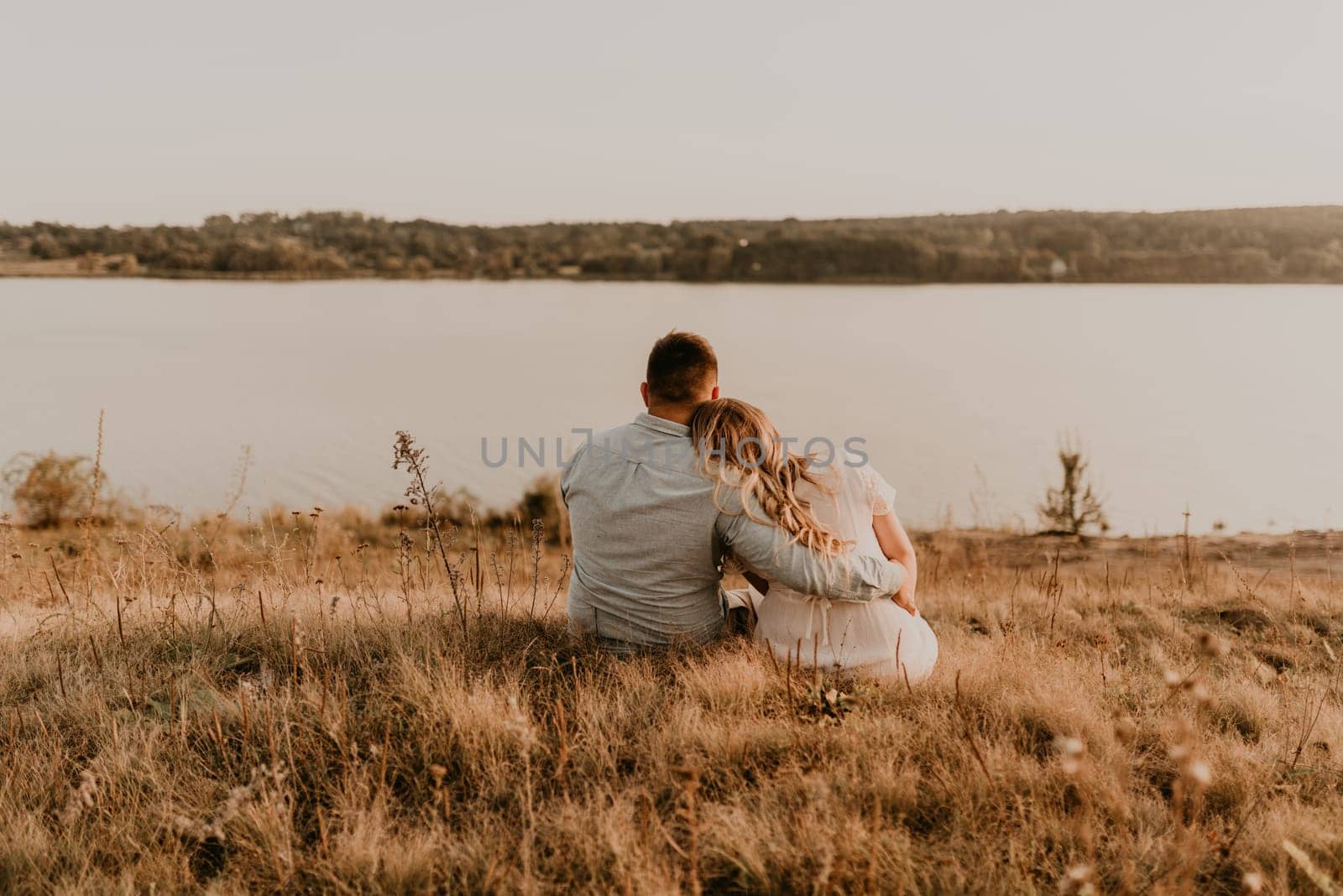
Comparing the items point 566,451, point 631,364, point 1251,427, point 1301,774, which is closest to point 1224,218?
point 1251,427

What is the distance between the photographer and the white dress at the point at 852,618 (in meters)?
3.47

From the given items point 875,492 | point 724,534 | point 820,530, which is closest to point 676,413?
point 724,534

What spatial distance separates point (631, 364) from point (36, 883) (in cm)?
4033

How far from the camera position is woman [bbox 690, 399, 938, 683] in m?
3.34

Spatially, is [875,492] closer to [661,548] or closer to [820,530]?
[820,530]

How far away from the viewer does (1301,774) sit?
300 cm

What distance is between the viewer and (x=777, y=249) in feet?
259

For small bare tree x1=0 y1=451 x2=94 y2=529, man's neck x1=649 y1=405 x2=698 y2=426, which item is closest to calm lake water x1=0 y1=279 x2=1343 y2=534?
small bare tree x1=0 y1=451 x2=94 y2=529

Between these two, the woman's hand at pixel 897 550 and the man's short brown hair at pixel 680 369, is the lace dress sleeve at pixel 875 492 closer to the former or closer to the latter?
the woman's hand at pixel 897 550

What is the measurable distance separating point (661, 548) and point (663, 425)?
0.50 meters

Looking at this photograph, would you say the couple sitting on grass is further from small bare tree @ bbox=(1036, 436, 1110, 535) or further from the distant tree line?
the distant tree line

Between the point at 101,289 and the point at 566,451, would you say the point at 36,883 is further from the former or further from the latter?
the point at 101,289

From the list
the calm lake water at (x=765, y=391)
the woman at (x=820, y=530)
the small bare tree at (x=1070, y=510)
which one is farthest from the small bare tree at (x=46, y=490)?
the small bare tree at (x=1070, y=510)

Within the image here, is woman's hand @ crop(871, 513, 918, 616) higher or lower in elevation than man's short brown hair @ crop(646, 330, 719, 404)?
lower
